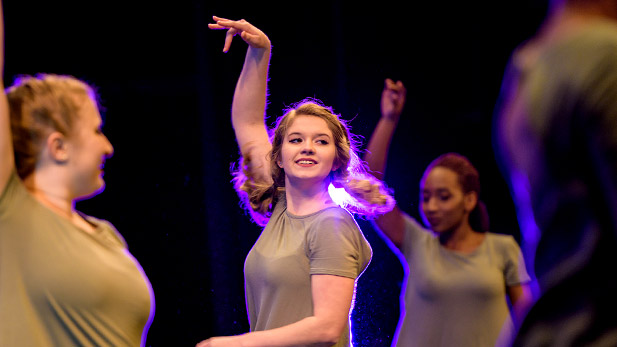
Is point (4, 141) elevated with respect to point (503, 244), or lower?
elevated

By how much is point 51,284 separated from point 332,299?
29.3 inches

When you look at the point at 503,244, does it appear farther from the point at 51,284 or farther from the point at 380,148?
the point at 51,284

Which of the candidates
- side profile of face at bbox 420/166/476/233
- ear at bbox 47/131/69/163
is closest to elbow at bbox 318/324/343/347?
ear at bbox 47/131/69/163

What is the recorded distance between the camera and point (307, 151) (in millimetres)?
2033

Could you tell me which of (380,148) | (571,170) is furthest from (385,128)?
(571,170)

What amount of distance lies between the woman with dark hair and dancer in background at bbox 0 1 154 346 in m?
1.35

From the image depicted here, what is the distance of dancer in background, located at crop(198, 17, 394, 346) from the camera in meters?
1.80

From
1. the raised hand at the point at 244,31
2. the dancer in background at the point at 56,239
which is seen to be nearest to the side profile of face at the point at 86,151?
the dancer in background at the point at 56,239

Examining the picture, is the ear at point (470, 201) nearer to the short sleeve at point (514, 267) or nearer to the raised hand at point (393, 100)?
the short sleeve at point (514, 267)

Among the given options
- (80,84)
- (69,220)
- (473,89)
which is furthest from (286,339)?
(473,89)

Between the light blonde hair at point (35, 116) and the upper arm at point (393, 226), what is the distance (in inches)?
60.9

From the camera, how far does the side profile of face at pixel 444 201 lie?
2.89 m

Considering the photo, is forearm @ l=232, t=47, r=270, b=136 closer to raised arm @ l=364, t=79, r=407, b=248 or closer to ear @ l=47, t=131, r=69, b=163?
raised arm @ l=364, t=79, r=407, b=248

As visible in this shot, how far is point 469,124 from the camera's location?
320 centimetres
